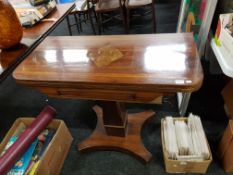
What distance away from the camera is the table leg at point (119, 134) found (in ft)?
4.56

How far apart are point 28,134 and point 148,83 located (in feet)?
2.86

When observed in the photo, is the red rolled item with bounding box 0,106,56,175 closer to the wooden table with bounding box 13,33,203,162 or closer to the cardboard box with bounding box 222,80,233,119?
the wooden table with bounding box 13,33,203,162

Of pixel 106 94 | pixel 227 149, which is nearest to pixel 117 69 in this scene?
pixel 106 94

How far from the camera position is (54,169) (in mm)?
1381

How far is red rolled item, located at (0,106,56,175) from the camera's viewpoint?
1.10 meters

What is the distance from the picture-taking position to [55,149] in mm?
1373

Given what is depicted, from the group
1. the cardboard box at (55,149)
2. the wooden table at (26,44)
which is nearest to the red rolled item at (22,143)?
the cardboard box at (55,149)

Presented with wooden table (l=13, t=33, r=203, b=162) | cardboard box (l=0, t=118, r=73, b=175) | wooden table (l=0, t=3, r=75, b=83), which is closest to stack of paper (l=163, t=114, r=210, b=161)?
wooden table (l=13, t=33, r=203, b=162)

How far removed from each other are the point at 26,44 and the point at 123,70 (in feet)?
2.17

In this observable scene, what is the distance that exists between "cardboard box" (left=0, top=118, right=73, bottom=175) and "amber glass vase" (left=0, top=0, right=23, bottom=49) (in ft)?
2.09

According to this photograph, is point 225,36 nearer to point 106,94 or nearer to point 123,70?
point 123,70

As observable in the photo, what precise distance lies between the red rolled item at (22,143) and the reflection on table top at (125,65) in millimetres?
425

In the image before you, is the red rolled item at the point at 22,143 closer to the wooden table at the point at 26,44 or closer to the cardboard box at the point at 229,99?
the wooden table at the point at 26,44

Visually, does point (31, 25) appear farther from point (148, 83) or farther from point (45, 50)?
point (148, 83)
